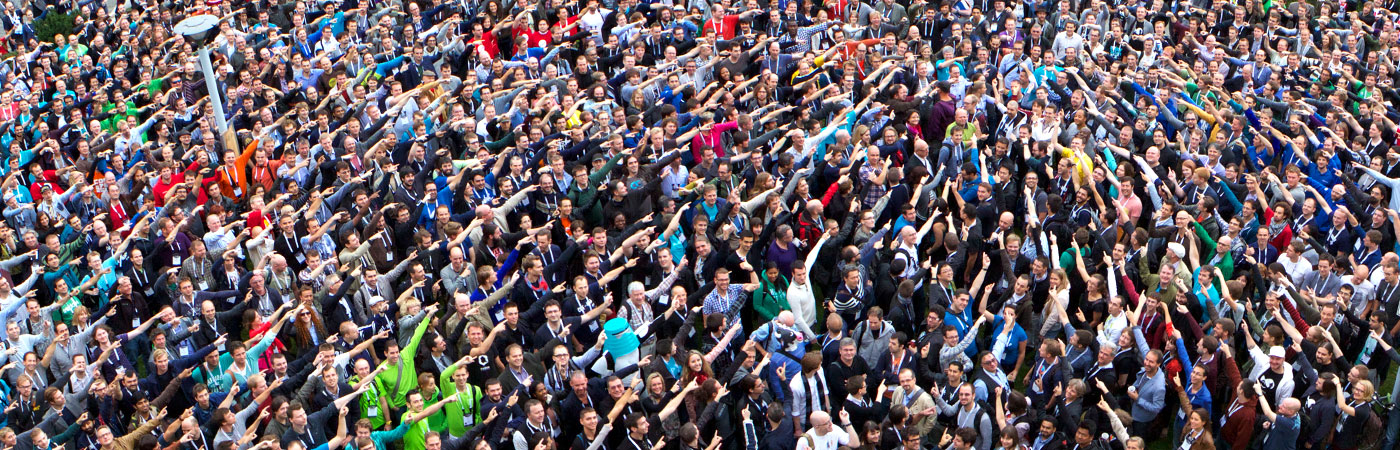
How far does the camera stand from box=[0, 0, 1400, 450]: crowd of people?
11.8 metres

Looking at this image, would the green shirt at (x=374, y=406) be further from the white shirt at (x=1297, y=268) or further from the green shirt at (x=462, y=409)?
the white shirt at (x=1297, y=268)

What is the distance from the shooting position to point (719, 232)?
14500 millimetres

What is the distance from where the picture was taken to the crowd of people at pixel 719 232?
1180 cm

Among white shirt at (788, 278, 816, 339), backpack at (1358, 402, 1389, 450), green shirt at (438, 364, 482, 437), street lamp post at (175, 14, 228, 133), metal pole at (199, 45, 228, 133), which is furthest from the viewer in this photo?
metal pole at (199, 45, 228, 133)

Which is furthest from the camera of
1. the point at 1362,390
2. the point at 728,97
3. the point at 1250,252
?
the point at 728,97

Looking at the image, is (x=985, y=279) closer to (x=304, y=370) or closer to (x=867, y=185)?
(x=867, y=185)

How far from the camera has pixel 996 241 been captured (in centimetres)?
1395

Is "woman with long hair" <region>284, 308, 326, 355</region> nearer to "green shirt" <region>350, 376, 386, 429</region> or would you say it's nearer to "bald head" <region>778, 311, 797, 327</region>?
"green shirt" <region>350, 376, 386, 429</region>

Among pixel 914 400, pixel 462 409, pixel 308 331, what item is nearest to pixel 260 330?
pixel 308 331

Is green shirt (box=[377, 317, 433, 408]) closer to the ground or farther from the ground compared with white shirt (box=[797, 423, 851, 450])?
closer to the ground

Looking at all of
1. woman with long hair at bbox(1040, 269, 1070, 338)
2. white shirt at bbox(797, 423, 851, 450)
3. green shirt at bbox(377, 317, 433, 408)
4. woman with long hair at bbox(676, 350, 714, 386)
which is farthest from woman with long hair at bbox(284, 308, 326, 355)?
woman with long hair at bbox(1040, 269, 1070, 338)

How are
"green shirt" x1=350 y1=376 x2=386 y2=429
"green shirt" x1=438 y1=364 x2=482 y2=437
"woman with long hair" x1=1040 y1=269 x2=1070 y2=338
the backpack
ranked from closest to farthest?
the backpack, "green shirt" x1=438 y1=364 x2=482 y2=437, "green shirt" x1=350 y1=376 x2=386 y2=429, "woman with long hair" x1=1040 y1=269 x2=1070 y2=338

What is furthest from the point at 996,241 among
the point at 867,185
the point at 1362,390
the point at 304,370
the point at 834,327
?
the point at 304,370

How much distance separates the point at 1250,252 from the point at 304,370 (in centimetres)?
846
